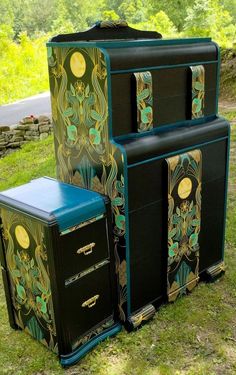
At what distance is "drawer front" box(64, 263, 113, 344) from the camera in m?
2.35

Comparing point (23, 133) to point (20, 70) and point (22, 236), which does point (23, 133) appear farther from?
point (20, 70)

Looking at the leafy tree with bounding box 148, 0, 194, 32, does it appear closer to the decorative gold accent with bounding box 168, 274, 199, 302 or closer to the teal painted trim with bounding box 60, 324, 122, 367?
the decorative gold accent with bounding box 168, 274, 199, 302

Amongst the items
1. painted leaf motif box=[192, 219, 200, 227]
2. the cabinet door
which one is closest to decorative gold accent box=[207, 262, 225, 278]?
the cabinet door

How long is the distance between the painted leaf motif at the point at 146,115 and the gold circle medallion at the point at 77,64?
0.38 m

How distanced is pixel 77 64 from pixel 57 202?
73 centimetres

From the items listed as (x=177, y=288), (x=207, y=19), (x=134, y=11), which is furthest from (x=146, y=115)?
(x=134, y=11)

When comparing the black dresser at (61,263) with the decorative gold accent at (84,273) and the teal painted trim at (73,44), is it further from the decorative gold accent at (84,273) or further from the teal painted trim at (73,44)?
the teal painted trim at (73,44)

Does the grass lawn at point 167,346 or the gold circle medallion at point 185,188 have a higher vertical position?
the gold circle medallion at point 185,188

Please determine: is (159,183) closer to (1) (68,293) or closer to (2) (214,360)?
(1) (68,293)

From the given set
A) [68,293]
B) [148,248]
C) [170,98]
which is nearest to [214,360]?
[148,248]

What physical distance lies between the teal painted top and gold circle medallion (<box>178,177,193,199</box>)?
527mm

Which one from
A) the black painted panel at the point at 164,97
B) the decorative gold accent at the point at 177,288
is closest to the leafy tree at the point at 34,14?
the black painted panel at the point at 164,97

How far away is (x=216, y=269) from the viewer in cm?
309

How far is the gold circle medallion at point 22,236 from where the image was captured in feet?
7.68
